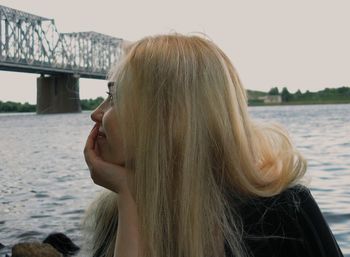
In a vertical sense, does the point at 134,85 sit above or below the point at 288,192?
above

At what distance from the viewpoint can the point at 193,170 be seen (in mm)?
1667

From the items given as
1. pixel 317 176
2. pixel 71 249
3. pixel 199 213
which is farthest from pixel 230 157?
pixel 317 176

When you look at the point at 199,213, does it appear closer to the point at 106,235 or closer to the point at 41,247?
the point at 106,235

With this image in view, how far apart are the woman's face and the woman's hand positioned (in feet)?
0.07

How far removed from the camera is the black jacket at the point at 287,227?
1.66 m

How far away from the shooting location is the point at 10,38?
8019 centimetres

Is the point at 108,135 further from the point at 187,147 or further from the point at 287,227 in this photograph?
the point at 287,227

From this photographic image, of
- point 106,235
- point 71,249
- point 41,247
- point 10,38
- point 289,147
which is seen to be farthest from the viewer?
point 10,38

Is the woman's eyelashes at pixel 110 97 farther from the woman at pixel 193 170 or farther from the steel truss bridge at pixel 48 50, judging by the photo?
the steel truss bridge at pixel 48 50

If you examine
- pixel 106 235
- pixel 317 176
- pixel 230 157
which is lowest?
pixel 317 176

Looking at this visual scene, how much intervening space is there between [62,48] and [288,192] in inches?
3655

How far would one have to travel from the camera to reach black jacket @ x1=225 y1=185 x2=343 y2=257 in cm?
166

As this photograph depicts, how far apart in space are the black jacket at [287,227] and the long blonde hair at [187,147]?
35 millimetres

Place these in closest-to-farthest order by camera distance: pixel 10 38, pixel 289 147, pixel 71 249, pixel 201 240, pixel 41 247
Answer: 1. pixel 201 240
2. pixel 289 147
3. pixel 41 247
4. pixel 71 249
5. pixel 10 38
